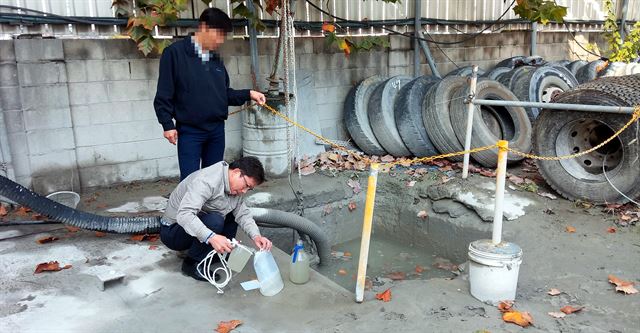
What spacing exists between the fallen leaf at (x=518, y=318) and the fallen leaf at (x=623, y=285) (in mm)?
1095

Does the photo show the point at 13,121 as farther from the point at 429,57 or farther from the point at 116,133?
the point at 429,57

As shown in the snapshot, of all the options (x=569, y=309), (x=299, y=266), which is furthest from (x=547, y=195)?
(x=299, y=266)

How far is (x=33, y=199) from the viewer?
15.5ft

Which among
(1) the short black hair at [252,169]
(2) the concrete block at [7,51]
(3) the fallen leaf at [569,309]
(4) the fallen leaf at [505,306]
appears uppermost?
(2) the concrete block at [7,51]

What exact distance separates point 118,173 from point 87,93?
41.8 inches

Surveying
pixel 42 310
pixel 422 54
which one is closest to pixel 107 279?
pixel 42 310

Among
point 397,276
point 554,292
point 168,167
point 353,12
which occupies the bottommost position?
point 397,276

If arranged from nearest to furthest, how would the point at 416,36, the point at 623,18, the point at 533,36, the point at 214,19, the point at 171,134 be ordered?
1. the point at 214,19
2. the point at 171,134
3. the point at 416,36
4. the point at 533,36
5. the point at 623,18

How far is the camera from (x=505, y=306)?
3.74 meters

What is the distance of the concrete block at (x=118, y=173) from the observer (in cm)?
623

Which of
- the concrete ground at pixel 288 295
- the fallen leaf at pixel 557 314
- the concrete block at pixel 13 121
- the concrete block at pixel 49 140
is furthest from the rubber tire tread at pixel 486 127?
the concrete block at pixel 13 121

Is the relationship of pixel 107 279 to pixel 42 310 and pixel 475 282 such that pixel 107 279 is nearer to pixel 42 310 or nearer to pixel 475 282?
pixel 42 310

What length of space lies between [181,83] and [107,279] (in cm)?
177

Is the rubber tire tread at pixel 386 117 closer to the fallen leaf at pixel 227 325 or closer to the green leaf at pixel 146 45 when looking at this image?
the green leaf at pixel 146 45
